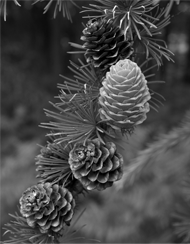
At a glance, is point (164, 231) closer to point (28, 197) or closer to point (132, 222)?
point (132, 222)

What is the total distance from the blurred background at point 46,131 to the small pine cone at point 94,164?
42 centimetres

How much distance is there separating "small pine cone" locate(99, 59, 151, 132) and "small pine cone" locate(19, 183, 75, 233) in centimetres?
11

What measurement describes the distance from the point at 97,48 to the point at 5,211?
1.49m

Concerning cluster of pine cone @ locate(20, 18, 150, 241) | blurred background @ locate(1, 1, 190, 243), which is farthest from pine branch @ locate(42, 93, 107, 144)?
blurred background @ locate(1, 1, 190, 243)

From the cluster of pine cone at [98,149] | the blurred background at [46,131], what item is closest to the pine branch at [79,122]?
the cluster of pine cone at [98,149]

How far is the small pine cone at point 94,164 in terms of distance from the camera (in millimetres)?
329

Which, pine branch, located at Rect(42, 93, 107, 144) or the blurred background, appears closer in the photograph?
pine branch, located at Rect(42, 93, 107, 144)

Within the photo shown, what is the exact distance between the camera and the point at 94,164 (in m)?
0.34

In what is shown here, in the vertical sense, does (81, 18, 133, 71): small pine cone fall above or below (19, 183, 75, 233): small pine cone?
above

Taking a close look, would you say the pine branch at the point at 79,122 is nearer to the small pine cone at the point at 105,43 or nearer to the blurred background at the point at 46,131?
the small pine cone at the point at 105,43

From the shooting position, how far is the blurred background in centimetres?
132

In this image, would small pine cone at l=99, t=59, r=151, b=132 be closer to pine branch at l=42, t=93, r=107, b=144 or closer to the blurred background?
pine branch at l=42, t=93, r=107, b=144

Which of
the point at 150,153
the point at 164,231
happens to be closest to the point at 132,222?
the point at 164,231

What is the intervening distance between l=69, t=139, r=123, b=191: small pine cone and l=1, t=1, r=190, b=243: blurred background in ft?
1.38
